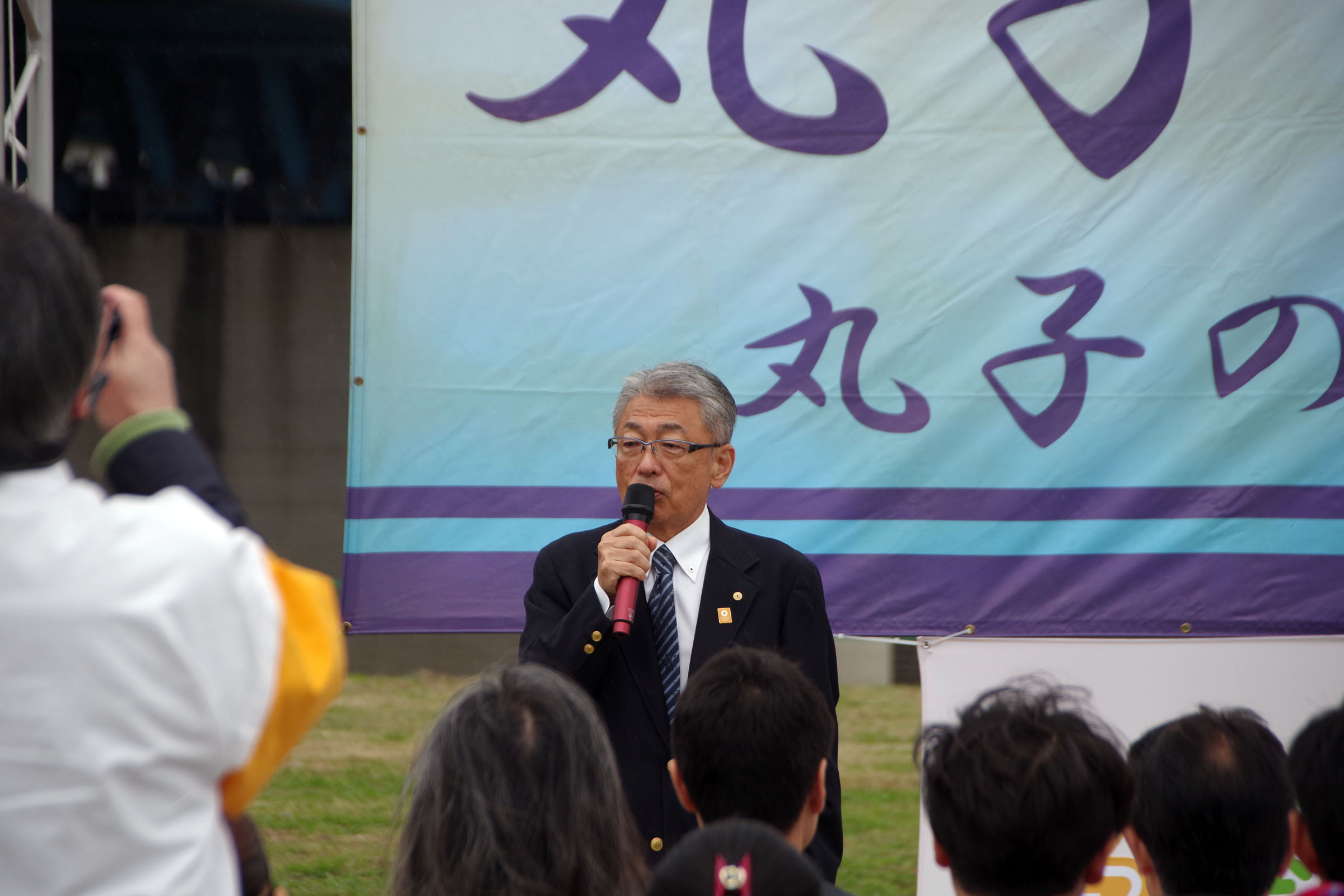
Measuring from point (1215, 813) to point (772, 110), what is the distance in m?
2.30

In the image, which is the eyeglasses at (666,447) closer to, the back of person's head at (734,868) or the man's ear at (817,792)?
the man's ear at (817,792)

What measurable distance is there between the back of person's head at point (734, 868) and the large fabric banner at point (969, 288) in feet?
6.93

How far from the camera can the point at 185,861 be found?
966 millimetres

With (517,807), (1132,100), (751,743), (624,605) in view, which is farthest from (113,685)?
(1132,100)

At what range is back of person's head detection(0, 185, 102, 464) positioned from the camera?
0.96m

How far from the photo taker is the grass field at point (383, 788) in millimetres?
4441

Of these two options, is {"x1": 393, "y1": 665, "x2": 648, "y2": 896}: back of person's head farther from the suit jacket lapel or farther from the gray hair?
the gray hair

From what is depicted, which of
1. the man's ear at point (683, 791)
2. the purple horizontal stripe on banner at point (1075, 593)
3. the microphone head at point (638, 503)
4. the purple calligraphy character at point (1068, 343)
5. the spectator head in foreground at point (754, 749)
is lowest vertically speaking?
the purple horizontal stripe on banner at point (1075, 593)

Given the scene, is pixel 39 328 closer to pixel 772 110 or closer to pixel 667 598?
pixel 667 598

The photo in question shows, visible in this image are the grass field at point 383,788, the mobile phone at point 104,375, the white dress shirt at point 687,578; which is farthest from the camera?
the grass field at point 383,788

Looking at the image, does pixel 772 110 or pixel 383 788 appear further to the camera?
pixel 383 788

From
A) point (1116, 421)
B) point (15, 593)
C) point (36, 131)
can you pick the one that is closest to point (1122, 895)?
point (1116, 421)

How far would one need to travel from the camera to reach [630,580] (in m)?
2.21

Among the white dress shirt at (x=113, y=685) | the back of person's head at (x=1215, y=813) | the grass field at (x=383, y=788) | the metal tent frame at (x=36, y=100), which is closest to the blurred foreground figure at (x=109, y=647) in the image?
the white dress shirt at (x=113, y=685)
